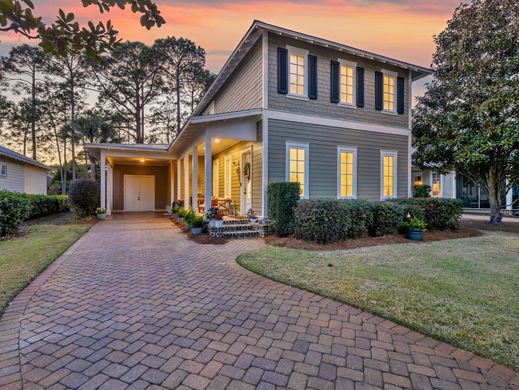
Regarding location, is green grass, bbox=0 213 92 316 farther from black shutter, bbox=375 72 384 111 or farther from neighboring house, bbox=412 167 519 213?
neighboring house, bbox=412 167 519 213

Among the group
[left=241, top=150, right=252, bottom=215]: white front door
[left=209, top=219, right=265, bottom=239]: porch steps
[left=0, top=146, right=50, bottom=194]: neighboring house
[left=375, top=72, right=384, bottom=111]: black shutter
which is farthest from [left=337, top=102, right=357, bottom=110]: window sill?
[left=0, top=146, right=50, bottom=194]: neighboring house

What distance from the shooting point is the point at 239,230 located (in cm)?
853

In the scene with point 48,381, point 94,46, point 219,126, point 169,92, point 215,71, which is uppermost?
point 215,71

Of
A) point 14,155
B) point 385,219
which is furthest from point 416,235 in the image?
point 14,155

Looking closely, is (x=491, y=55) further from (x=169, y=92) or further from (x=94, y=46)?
(x=169, y=92)

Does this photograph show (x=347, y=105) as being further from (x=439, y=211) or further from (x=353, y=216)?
(x=439, y=211)

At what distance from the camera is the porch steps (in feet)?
26.9

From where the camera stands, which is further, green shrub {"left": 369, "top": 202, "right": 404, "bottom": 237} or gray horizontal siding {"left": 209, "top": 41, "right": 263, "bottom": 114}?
gray horizontal siding {"left": 209, "top": 41, "right": 263, "bottom": 114}

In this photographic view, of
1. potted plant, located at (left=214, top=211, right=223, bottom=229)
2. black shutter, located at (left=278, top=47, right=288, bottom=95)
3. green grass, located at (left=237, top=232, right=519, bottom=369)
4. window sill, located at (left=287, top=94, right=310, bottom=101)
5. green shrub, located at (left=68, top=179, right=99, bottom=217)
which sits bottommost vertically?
green grass, located at (left=237, top=232, right=519, bottom=369)

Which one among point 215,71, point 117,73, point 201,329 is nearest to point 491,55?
point 201,329

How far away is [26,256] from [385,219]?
28.9ft

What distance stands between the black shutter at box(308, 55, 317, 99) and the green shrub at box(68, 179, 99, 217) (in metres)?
10.4

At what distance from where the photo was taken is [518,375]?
209 centimetres

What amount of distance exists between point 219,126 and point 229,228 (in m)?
3.22
